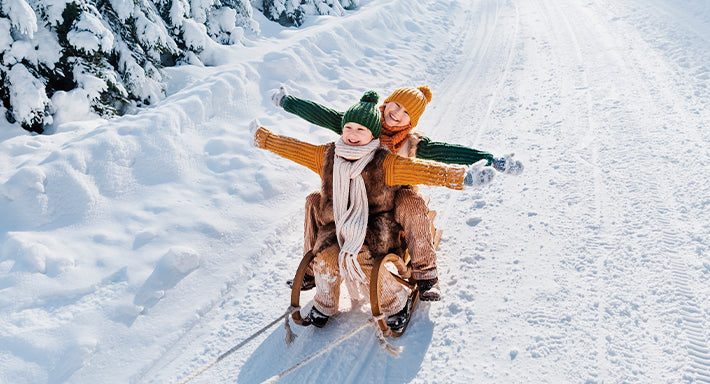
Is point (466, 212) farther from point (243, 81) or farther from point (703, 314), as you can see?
point (243, 81)

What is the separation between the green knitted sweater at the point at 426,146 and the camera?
116 inches

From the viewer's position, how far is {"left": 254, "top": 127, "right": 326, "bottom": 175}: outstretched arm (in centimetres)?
309

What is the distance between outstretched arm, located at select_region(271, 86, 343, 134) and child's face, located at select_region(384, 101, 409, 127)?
35cm

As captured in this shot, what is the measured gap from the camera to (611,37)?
8.05 m

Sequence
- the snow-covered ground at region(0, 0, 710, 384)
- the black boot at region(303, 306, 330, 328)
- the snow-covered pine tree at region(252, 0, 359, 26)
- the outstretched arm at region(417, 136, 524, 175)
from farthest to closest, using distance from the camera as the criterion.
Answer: the snow-covered pine tree at region(252, 0, 359, 26)
the black boot at region(303, 306, 330, 328)
the snow-covered ground at region(0, 0, 710, 384)
the outstretched arm at region(417, 136, 524, 175)

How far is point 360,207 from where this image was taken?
9.43ft

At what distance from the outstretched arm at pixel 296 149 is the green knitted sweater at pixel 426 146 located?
319 millimetres

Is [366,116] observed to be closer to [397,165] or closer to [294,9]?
[397,165]

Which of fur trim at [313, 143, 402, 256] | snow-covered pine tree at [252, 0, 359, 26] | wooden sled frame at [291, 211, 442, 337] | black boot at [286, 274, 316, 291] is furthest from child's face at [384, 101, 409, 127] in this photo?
snow-covered pine tree at [252, 0, 359, 26]

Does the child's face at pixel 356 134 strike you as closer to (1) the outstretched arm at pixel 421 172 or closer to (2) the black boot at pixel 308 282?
(1) the outstretched arm at pixel 421 172

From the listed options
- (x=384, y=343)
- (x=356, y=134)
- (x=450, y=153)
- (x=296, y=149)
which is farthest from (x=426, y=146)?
(x=384, y=343)

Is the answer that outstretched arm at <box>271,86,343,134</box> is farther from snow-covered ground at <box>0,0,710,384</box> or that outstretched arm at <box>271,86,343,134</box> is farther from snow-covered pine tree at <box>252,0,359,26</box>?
snow-covered pine tree at <box>252,0,359,26</box>

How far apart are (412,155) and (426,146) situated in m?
0.12

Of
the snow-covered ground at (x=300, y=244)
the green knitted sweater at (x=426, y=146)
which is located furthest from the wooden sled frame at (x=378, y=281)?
the green knitted sweater at (x=426, y=146)
